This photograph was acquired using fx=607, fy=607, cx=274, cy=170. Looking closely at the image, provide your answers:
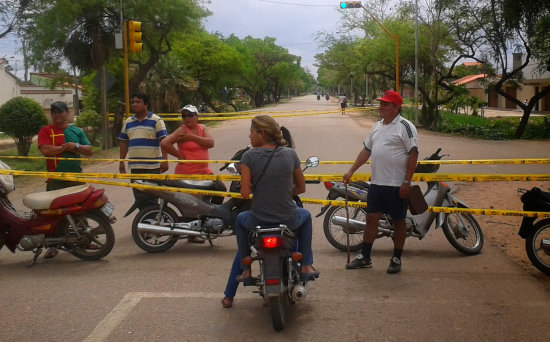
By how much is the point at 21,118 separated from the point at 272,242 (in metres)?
15.6

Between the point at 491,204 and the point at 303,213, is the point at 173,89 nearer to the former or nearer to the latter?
the point at 491,204

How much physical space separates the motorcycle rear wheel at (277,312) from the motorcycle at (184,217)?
7.68ft

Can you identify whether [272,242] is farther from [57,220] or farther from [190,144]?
[190,144]

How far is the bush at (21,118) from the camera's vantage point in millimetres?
17906

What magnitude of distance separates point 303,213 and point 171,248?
2790mm

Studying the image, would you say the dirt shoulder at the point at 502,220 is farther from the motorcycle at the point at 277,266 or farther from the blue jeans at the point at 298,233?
the motorcycle at the point at 277,266

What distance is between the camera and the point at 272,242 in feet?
14.2

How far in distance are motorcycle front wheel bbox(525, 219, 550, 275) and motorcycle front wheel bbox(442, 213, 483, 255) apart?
0.78m

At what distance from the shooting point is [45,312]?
4.94 metres

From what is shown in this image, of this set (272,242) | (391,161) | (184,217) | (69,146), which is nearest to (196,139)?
(184,217)

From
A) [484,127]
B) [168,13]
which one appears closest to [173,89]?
[168,13]

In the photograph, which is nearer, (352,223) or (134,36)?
(352,223)

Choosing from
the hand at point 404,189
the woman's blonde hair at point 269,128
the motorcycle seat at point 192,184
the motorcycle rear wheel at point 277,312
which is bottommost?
the motorcycle rear wheel at point 277,312

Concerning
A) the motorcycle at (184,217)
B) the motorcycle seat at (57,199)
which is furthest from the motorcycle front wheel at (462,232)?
the motorcycle seat at (57,199)
